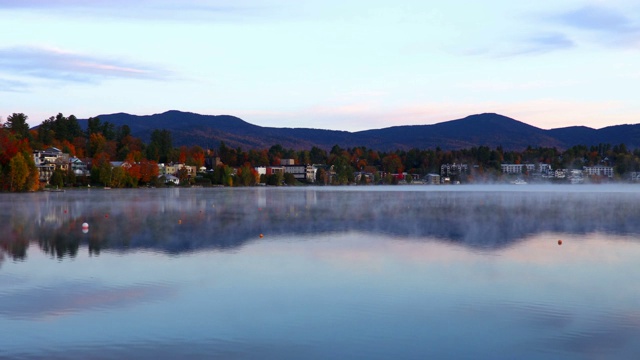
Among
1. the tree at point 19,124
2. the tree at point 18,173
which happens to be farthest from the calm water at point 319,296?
the tree at point 19,124

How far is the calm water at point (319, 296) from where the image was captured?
13.3 m

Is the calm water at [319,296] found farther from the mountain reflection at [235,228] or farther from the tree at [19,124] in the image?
the tree at [19,124]

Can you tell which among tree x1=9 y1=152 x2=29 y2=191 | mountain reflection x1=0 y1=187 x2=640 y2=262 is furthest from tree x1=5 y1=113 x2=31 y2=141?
mountain reflection x1=0 y1=187 x2=640 y2=262

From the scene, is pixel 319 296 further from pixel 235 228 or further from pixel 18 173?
pixel 18 173

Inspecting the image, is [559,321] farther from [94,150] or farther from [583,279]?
[94,150]

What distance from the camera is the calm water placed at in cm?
1332

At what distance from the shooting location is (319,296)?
1827cm

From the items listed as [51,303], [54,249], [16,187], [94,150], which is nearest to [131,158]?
[94,150]

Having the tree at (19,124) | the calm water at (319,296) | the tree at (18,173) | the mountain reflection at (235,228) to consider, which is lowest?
the mountain reflection at (235,228)

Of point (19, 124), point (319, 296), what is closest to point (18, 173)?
point (19, 124)

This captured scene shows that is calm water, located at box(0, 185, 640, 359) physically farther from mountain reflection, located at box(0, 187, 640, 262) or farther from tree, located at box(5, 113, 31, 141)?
tree, located at box(5, 113, 31, 141)

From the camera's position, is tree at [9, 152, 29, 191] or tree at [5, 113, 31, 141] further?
tree at [5, 113, 31, 141]

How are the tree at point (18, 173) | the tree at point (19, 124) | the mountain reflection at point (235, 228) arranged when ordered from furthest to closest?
the tree at point (19, 124), the tree at point (18, 173), the mountain reflection at point (235, 228)

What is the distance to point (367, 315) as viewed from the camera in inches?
623
